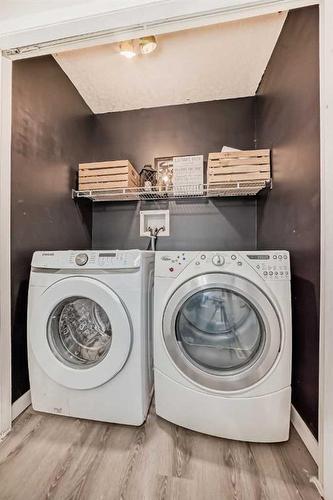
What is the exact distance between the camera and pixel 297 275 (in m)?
1.18

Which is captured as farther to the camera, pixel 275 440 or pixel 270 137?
pixel 270 137

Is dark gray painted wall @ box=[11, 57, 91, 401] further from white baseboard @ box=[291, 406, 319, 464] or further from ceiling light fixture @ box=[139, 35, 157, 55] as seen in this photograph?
white baseboard @ box=[291, 406, 319, 464]

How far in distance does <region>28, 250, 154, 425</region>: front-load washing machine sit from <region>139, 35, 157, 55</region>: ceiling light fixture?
49.4 inches

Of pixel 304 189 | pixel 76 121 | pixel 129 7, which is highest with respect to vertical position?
pixel 76 121

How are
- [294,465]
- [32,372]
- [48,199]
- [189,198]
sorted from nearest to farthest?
[294,465] < [32,372] < [48,199] < [189,198]

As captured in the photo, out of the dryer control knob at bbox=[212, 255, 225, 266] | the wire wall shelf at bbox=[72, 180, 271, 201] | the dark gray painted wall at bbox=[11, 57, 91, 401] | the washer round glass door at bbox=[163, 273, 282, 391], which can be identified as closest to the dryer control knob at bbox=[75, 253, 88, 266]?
the dark gray painted wall at bbox=[11, 57, 91, 401]

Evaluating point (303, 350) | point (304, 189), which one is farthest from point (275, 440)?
point (304, 189)

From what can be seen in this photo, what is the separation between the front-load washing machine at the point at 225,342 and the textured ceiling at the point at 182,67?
4.34 feet

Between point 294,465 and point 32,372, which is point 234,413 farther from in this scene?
point 32,372

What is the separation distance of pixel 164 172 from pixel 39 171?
0.99 m

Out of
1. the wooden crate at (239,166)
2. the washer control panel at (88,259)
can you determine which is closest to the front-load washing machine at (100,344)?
the washer control panel at (88,259)

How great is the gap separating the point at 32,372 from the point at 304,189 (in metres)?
1.65

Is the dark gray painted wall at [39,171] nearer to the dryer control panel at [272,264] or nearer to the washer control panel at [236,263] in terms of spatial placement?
the washer control panel at [236,263]

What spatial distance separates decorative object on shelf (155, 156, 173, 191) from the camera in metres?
1.96
